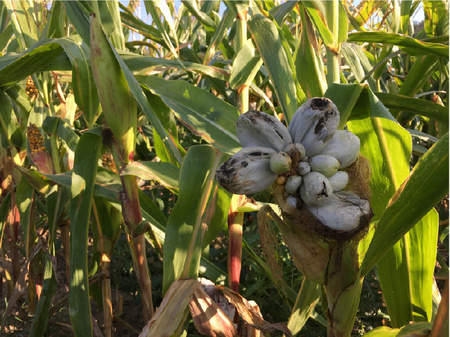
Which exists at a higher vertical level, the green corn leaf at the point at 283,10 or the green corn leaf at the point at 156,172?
the green corn leaf at the point at 283,10

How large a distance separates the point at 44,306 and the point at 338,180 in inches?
Result: 47.7

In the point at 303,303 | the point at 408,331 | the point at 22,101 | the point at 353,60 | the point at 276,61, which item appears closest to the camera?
the point at 408,331

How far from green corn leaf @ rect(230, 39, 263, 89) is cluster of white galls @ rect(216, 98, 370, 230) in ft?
1.61

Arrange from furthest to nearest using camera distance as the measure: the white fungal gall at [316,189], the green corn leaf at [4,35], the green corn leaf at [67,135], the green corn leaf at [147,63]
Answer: the green corn leaf at [4,35], the green corn leaf at [67,135], the green corn leaf at [147,63], the white fungal gall at [316,189]

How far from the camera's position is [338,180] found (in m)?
0.52

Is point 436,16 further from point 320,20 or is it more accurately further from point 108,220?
point 108,220

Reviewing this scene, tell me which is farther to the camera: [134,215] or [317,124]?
[134,215]

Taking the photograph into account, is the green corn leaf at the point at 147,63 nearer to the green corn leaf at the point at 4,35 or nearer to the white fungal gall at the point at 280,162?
the white fungal gall at the point at 280,162

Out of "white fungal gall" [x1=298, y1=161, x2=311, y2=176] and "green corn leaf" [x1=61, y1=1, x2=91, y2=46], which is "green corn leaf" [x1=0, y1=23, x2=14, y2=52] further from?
"white fungal gall" [x1=298, y1=161, x2=311, y2=176]

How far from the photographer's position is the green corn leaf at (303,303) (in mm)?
966

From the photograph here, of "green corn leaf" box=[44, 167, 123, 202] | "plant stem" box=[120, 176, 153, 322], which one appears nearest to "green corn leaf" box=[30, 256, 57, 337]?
"green corn leaf" box=[44, 167, 123, 202]

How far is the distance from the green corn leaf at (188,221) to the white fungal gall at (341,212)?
0.36 m

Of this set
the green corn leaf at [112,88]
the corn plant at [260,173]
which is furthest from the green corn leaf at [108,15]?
the green corn leaf at [112,88]

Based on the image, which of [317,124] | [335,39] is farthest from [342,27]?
[317,124]
